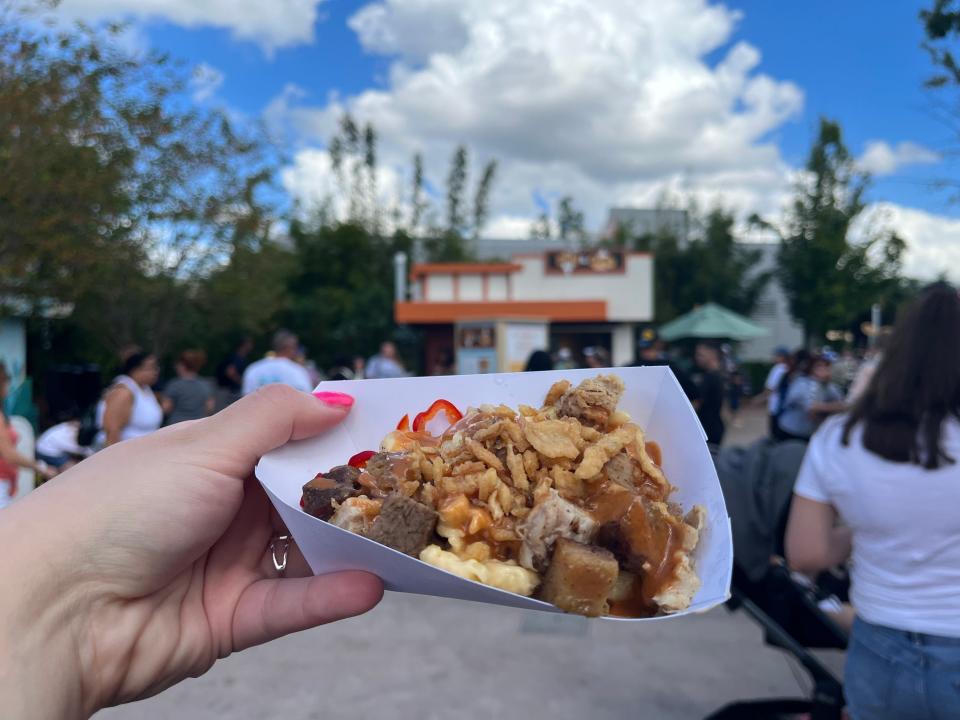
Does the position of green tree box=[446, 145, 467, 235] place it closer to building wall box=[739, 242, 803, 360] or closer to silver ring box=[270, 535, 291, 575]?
building wall box=[739, 242, 803, 360]

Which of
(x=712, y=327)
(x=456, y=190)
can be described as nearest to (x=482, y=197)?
(x=456, y=190)

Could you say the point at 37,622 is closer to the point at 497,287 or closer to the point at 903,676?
the point at 903,676

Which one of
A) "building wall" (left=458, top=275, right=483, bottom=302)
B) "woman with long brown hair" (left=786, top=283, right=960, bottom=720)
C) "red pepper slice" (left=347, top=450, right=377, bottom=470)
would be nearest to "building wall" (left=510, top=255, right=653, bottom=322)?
"building wall" (left=458, top=275, right=483, bottom=302)

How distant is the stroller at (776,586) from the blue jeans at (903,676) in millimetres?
756

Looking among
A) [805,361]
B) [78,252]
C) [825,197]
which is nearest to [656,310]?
[825,197]

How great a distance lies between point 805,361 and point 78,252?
9.14 metres

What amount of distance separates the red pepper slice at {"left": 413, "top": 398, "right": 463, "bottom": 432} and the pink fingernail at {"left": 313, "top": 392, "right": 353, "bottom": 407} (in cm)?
17

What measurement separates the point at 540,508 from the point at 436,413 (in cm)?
52

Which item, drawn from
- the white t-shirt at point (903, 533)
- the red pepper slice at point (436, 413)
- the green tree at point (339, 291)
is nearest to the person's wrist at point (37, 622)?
the red pepper slice at point (436, 413)

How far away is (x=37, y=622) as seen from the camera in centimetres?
146

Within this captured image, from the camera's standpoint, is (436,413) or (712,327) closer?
(436,413)

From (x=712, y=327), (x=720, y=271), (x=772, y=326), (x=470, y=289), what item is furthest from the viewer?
(x=772, y=326)

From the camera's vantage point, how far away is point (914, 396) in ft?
7.61

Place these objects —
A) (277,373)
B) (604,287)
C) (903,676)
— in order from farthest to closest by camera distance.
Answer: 1. (604,287)
2. (277,373)
3. (903,676)
